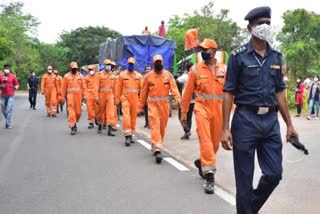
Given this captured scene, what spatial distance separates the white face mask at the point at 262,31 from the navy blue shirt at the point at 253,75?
14 centimetres

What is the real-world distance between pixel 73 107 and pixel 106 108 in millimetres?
904

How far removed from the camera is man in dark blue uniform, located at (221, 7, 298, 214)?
5.00m

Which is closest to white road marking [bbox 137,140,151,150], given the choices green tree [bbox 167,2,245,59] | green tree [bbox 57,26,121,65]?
green tree [bbox 167,2,245,59]

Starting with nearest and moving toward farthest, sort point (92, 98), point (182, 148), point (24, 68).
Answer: point (182, 148)
point (92, 98)
point (24, 68)

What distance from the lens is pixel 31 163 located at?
9.57 meters

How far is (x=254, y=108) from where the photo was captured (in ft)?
16.5

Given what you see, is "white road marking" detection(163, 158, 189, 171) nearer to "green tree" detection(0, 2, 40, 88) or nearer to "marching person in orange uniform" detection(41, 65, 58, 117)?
"marching person in orange uniform" detection(41, 65, 58, 117)

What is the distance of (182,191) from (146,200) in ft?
2.23

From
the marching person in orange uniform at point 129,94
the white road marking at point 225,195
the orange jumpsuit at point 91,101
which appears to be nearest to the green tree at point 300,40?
the orange jumpsuit at point 91,101

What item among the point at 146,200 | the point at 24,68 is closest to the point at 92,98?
the point at 146,200

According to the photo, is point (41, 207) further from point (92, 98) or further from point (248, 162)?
point (92, 98)

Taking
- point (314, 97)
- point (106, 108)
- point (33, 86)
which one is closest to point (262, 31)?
point (106, 108)

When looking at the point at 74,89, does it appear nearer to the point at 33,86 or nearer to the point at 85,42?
the point at 33,86

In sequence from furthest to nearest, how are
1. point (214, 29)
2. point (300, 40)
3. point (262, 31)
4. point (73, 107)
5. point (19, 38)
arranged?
point (19, 38), point (300, 40), point (214, 29), point (73, 107), point (262, 31)
